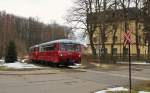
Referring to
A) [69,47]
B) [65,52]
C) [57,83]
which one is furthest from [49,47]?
[57,83]

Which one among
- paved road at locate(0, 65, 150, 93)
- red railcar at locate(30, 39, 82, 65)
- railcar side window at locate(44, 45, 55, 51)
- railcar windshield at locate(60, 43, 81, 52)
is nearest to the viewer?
paved road at locate(0, 65, 150, 93)

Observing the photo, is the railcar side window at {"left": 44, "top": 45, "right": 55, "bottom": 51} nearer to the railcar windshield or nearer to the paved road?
the railcar windshield

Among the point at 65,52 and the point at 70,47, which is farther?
the point at 70,47

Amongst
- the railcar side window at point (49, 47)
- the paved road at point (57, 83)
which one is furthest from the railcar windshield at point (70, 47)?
the paved road at point (57, 83)

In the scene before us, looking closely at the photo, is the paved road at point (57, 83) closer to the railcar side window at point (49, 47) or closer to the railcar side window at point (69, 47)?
the railcar side window at point (69, 47)

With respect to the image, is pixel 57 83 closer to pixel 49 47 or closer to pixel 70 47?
pixel 70 47

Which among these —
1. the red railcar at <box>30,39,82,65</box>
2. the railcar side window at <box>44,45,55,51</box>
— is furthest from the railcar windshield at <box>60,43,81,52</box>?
the railcar side window at <box>44,45,55,51</box>

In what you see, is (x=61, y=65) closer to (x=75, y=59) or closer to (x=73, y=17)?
(x=75, y=59)

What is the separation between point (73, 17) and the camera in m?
69.8

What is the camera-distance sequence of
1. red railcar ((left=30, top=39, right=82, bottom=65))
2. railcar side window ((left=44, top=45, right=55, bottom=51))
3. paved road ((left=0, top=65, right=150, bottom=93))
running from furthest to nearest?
railcar side window ((left=44, top=45, right=55, bottom=51))
red railcar ((left=30, top=39, right=82, bottom=65))
paved road ((left=0, top=65, right=150, bottom=93))

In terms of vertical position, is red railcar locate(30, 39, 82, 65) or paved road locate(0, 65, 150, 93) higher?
red railcar locate(30, 39, 82, 65)

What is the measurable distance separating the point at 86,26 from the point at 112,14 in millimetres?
10440

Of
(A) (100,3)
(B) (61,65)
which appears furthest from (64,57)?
(A) (100,3)

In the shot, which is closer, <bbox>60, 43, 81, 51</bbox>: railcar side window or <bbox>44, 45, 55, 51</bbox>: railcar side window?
<bbox>60, 43, 81, 51</bbox>: railcar side window
